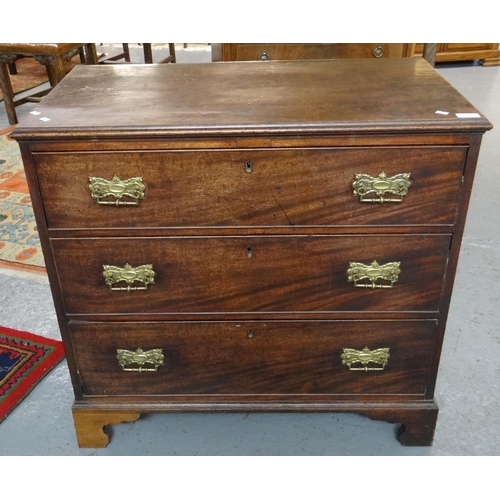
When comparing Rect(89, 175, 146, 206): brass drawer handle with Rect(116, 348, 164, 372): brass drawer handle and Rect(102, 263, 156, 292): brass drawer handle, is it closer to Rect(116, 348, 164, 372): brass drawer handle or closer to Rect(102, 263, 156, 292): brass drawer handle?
Rect(102, 263, 156, 292): brass drawer handle

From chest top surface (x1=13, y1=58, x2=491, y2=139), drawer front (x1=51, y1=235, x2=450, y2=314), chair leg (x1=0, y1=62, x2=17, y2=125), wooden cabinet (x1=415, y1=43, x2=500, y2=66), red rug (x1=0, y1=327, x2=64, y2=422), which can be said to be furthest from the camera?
wooden cabinet (x1=415, y1=43, x2=500, y2=66)

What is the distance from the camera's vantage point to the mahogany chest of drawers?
1.37 meters

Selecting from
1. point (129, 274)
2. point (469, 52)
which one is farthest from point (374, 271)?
point (469, 52)

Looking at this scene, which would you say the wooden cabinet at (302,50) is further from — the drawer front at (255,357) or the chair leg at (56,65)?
the chair leg at (56,65)

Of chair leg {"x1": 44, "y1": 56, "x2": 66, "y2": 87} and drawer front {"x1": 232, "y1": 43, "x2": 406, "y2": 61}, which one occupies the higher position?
drawer front {"x1": 232, "y1": 43, "x2": 406, "y2": 61}

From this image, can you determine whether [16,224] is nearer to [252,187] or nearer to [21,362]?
[21,362]

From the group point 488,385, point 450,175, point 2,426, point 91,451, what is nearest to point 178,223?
point 450,175

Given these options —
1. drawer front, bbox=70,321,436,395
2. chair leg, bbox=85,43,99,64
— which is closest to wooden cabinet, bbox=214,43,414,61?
drawer front, bbox=70,321,436,395

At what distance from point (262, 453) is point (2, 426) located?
87 centimetres

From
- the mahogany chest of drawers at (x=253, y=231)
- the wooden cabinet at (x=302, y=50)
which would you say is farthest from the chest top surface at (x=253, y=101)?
the wooden cabinet at (x=302, y=50)

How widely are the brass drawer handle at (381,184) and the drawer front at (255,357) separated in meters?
0.41

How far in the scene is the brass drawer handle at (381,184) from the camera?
1.40 m

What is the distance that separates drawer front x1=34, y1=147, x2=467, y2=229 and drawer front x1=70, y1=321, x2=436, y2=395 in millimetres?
342

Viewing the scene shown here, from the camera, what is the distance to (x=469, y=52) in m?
5.86
